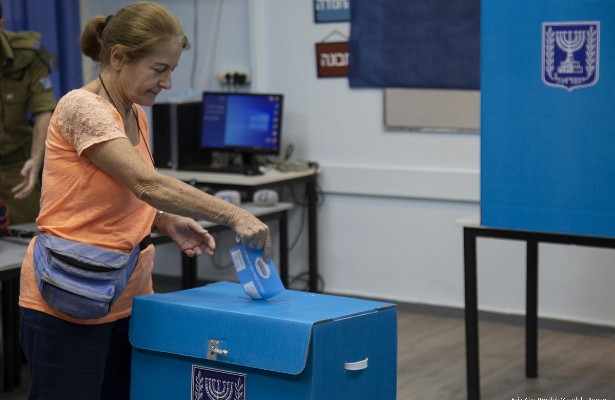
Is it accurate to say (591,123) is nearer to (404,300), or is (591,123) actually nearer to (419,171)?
(419,171)

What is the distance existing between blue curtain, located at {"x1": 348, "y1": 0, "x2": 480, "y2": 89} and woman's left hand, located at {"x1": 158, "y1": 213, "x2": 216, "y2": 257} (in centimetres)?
267

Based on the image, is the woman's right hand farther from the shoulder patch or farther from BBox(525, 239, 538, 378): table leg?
the shoulder patch

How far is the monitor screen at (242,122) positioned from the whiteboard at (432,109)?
0.58m

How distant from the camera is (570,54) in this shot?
291cm

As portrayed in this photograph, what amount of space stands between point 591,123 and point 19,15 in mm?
3403

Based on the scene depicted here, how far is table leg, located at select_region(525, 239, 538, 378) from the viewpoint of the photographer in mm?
3781

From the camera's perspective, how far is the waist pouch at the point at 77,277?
1.89 m

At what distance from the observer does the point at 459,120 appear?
4.68m

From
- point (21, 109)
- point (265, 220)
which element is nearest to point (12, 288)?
point (21, 109)

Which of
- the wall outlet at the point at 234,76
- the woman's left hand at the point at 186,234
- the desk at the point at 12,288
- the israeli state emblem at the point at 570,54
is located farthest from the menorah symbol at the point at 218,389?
the wall outlet at the point at 234,76

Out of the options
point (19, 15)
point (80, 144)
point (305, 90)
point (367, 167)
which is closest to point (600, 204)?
point (80, 144)

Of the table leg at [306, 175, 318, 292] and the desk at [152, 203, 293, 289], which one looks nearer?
the desk at [152, 203, 293, 289]

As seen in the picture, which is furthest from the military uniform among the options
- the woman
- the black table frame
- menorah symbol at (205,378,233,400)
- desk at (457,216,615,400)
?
menorah symbol at (205,378,233,400)

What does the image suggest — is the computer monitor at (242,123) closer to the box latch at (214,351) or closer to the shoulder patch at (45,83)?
the shoulder patch at (45,83)
